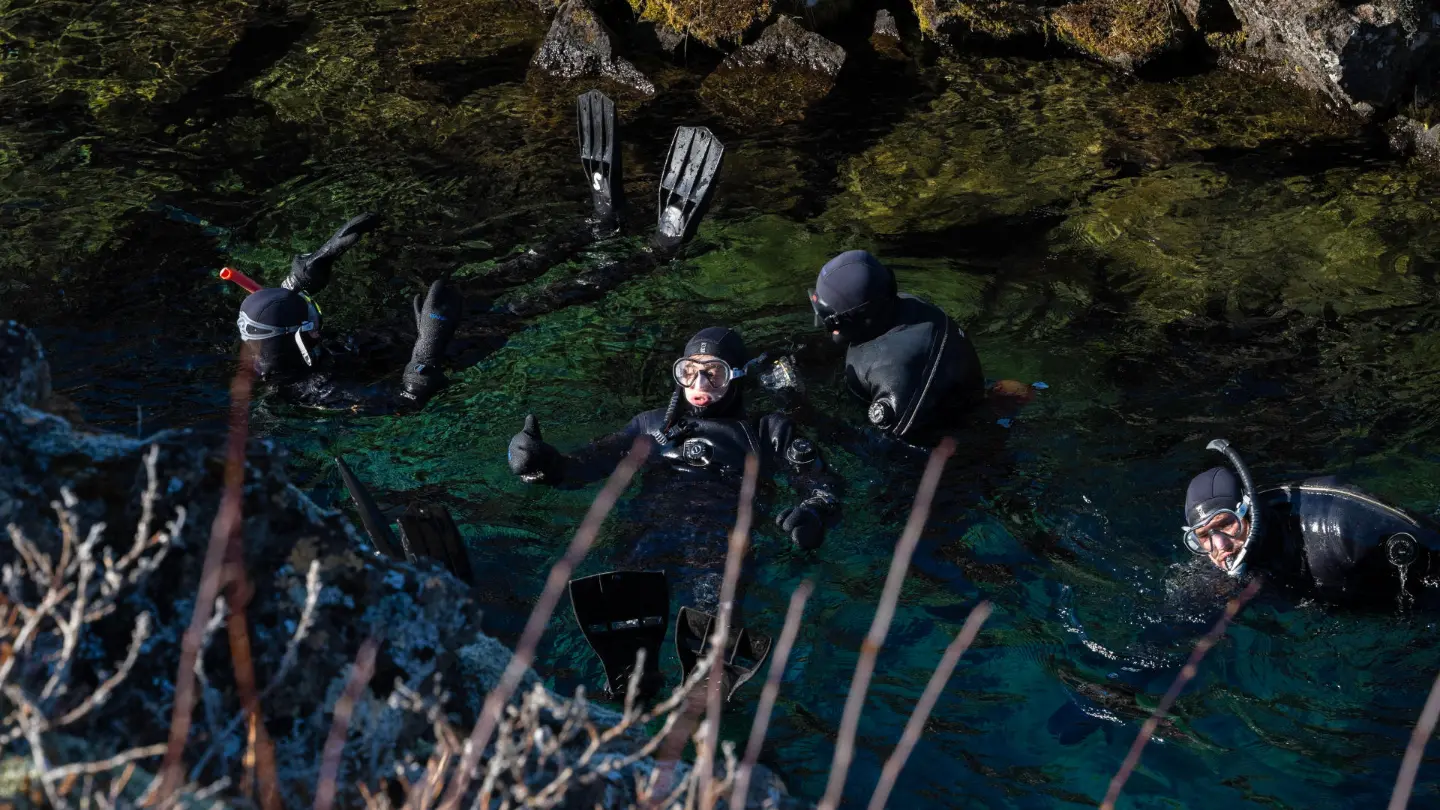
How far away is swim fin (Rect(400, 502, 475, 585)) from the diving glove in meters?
1.46

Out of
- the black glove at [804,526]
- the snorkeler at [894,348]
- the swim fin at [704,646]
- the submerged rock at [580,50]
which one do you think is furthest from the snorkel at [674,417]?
the submerged rock at [580,50]

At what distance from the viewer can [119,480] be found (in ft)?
9.52

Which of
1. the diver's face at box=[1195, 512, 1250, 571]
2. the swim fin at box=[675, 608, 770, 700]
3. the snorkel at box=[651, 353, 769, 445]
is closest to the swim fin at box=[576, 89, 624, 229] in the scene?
the snorkel at box=[651, 353, 769, 445]

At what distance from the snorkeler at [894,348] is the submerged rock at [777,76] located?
12.9ft

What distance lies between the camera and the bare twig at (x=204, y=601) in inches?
93.7

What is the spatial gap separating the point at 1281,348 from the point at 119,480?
19.5ft

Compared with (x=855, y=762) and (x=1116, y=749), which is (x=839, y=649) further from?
(x=1116, y=749)

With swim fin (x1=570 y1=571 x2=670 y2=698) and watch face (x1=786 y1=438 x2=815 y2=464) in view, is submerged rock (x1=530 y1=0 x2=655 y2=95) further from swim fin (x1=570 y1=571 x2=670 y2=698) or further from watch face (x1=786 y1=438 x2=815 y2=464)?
swim fin (x1=570 y1=571 x2=670 y2=698)

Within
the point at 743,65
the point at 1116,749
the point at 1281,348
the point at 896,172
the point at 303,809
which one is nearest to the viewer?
the point at 303,809

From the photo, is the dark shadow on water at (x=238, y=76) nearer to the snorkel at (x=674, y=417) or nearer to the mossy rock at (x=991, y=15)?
the mossy rock at (x=991, y=15)

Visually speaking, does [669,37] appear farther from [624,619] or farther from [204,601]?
[204,601]

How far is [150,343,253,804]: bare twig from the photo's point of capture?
7.80ft

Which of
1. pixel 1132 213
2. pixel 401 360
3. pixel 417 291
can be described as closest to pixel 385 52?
pixel 417 291

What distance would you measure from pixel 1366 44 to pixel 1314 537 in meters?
5.22
